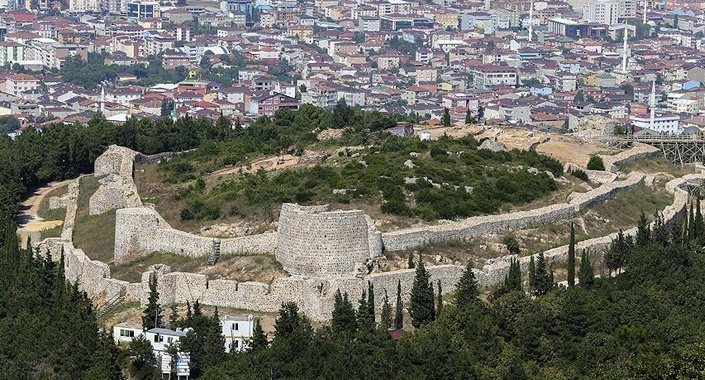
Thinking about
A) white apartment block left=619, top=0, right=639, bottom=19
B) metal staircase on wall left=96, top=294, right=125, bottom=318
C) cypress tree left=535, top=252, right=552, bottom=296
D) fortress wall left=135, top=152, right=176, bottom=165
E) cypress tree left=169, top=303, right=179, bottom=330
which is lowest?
white apartment block left=619, top=0, right=639, bottom=19

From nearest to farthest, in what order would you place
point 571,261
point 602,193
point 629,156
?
point 571,261
point 602,193
point 629,156

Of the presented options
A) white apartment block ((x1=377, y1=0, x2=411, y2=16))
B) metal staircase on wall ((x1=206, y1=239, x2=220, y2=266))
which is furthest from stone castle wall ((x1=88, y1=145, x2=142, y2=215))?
white apartment block ((x1=377, y1=0, x2=411, y2=16))

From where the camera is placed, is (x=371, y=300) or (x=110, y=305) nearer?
(x=371, y=300)

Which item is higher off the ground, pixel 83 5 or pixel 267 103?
pixel 83 5

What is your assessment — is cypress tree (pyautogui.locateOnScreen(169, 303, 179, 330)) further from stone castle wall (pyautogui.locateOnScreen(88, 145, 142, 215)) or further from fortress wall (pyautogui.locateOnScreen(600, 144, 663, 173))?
fortress wall (pyautogui.locateOnScreen(600, 144, 663, 173))

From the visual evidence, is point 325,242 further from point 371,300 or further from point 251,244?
point 251,244

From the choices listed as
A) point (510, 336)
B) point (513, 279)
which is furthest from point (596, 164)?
point (510, 336)

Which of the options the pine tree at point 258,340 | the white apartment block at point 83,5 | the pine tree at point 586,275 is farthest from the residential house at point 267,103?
the pine tree at point 258,340
